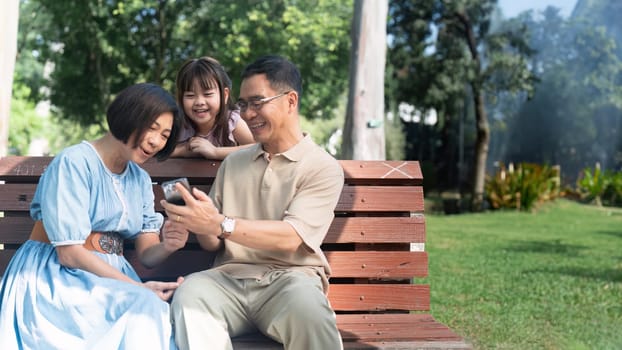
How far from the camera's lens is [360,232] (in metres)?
3.64

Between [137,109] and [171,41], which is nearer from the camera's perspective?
[137,109]

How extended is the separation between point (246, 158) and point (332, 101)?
64.2ft

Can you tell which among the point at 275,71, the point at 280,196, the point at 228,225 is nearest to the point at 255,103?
the point at 275,71

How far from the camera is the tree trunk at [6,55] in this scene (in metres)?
5.50

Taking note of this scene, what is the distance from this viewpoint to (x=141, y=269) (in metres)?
3.51

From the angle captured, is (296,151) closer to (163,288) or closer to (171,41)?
(163,288)

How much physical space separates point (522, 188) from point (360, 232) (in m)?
16.1

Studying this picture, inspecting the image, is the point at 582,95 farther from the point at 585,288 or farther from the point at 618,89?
the point at 585,288

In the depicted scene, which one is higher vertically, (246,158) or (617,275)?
(246,158)

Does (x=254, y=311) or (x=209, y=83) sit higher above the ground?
(x=209, y=83)

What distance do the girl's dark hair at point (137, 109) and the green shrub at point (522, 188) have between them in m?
16.9

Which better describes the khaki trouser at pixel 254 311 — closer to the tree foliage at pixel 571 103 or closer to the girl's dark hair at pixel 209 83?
the girl's dark hair at pixel 209 83

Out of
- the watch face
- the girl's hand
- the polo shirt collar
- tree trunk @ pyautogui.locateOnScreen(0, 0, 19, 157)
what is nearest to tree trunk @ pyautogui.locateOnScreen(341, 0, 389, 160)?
tree trunk @ pyautogui.locateOnScreen(0, 0, 19, 157)

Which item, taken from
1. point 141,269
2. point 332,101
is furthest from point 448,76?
point 141,269
